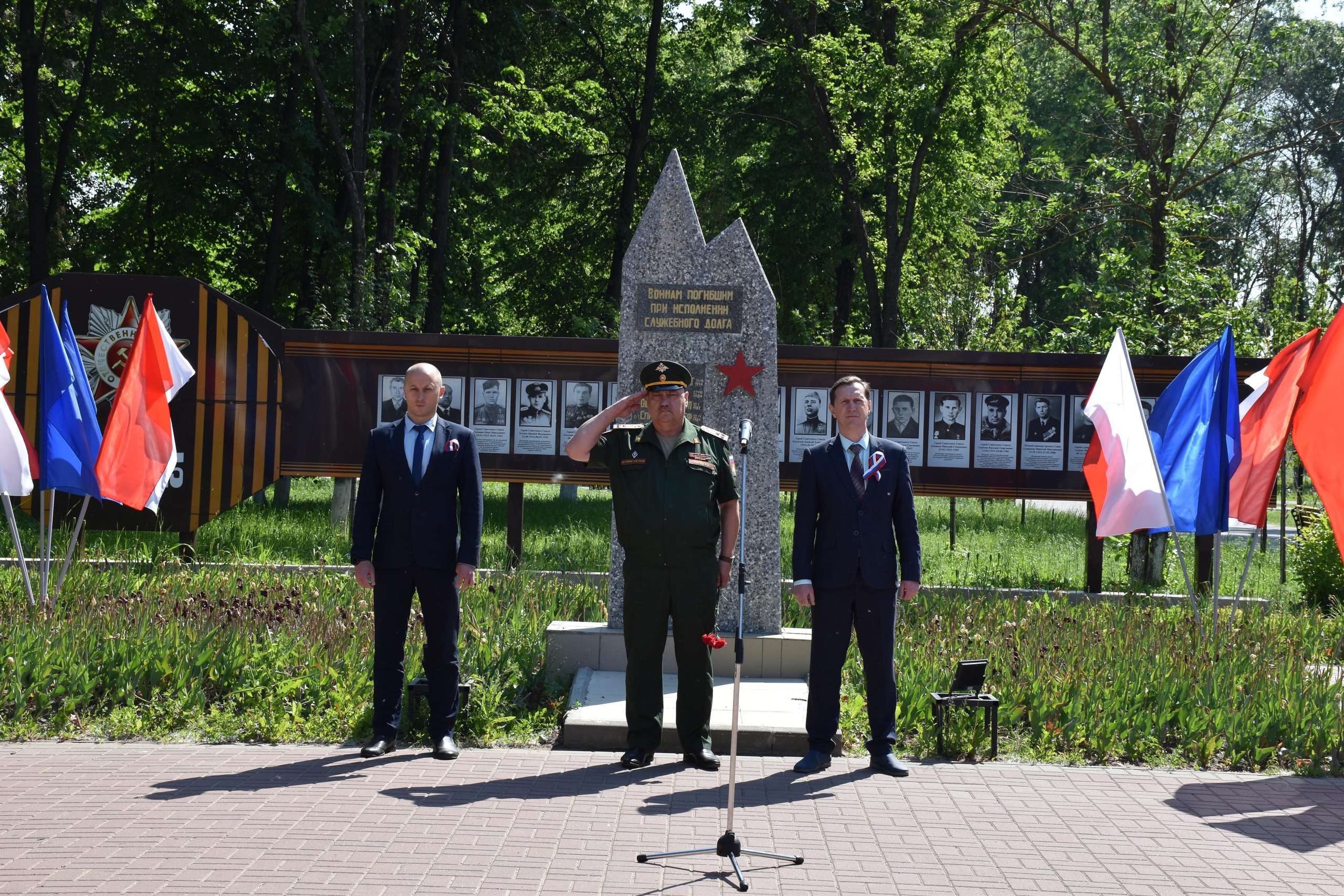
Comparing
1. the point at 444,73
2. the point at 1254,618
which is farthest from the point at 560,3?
the point at 1254,618

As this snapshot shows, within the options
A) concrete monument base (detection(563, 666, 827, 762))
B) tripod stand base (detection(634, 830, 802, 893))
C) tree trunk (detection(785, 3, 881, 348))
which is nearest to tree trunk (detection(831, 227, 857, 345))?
tree trunk (detection(785, 3, 881, 348))

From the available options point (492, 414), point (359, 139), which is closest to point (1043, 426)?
point (492, 414)

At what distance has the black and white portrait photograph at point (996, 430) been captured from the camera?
1153 cm

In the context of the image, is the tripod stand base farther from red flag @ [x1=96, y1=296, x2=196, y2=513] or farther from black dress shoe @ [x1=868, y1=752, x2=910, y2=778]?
red flag @ [x1=96, y1=296, x2=196, y2=513]

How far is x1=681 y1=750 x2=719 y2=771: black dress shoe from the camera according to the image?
5.93 m

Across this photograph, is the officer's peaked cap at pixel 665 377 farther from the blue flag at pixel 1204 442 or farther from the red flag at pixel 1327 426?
the blue flag at pixel 1204 442

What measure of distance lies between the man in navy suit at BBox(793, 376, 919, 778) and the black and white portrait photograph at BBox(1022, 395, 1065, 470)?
5.79 metres

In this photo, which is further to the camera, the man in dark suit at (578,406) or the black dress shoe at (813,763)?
the man in dark suit at (578,406)

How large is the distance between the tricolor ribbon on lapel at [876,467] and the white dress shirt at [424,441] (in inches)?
88.3

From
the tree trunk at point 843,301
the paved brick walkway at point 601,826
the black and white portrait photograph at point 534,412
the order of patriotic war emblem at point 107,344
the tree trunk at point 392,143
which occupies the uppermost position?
the tree trunk at point 392,143

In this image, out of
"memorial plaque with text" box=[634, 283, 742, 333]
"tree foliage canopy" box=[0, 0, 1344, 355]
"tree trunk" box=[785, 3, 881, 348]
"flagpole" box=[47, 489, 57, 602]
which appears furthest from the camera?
"tree trunk" box=[785, 3, 881, 348]

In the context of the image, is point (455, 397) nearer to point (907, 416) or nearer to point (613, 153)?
point (907, 416)

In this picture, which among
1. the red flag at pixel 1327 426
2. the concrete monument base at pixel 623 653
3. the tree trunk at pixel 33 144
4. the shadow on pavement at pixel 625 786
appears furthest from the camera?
the tree trunk at pixel 33 144

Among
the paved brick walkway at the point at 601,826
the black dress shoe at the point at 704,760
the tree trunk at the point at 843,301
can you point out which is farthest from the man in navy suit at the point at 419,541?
the tree trunk at the point at 843,301
